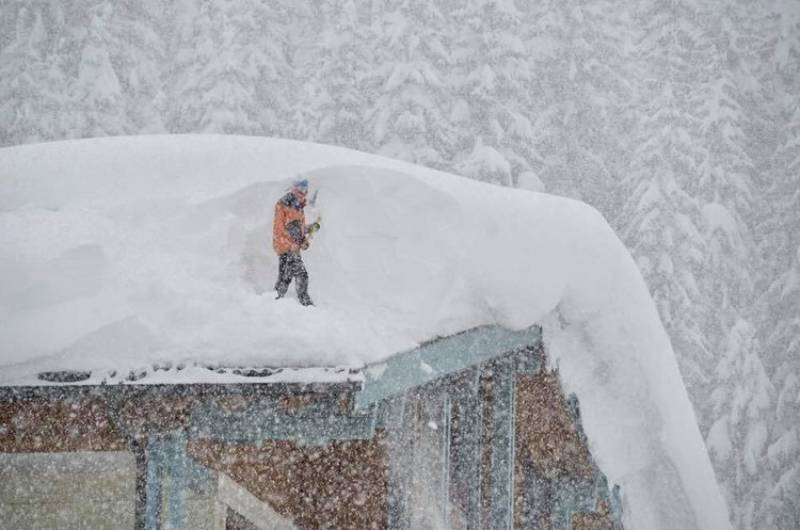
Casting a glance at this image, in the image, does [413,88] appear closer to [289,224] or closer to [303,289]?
[289,224]

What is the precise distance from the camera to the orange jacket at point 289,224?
4.43 meters

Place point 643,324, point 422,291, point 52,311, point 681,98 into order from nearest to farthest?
point 52,311 < point 422,291 < point 643,324 < point 681,98

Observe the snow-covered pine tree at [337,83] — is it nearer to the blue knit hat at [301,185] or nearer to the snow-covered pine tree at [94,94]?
the snow-covered pine tree at [94,94]

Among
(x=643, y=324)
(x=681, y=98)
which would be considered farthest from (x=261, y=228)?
(x=681, y=98)

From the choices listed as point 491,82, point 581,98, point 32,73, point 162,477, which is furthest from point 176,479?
point 581,98

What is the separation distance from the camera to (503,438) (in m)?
5.96

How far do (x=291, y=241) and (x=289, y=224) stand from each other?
0.10 m

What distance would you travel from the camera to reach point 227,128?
64.7 ft

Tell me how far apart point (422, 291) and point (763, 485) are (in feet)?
58.9

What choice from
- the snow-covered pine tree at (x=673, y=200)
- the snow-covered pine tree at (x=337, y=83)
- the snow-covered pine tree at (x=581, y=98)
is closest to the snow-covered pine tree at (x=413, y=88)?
the snow-covered pine tree at (x=337, y=83)

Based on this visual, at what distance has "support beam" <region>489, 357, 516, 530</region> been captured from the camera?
5.92m

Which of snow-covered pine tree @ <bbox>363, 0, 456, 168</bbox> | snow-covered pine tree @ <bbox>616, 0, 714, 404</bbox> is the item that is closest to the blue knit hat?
snow-covered pine tree @ <bbox>363, 0, 456, 168</bbox>

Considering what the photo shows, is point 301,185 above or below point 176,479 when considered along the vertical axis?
above

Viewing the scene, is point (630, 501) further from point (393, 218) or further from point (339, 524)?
point (393, 218)
